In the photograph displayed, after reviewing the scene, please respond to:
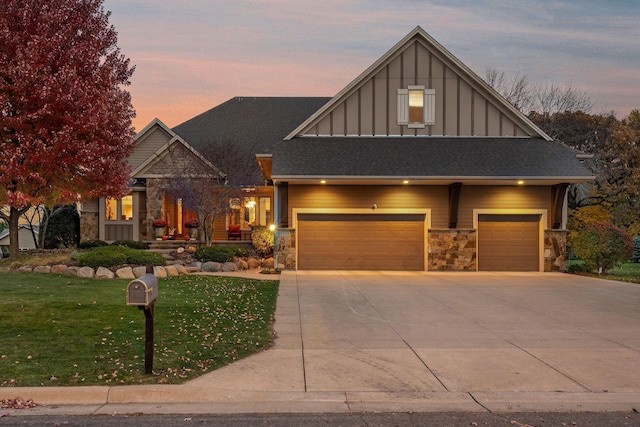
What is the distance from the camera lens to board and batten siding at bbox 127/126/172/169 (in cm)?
2802

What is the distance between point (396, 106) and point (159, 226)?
41.9 feet

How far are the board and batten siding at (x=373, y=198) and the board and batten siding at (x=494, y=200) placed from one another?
71cm

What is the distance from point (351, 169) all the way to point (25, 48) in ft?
35.6

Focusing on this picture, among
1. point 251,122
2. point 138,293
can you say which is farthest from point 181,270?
point 251,122

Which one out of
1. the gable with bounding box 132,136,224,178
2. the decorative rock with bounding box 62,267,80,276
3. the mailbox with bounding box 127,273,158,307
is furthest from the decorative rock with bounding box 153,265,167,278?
the mailbox with bounding box 127,273,158,307

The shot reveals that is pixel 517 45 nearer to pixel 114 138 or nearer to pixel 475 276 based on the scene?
pixel 475 276

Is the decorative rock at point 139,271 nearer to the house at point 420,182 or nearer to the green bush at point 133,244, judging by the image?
the house at point 420,182

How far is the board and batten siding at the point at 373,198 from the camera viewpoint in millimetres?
19922

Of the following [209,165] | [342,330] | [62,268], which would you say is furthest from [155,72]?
[342,330]

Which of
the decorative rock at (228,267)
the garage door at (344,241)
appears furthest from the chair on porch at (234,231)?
the garage door at (344,241)

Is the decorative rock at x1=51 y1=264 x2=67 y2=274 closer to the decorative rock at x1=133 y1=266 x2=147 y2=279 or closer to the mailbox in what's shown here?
the decorative rock at x1=133 y1=266 x2=147 y2=279

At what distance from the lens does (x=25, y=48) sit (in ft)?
49.5

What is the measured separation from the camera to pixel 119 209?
27156 mm

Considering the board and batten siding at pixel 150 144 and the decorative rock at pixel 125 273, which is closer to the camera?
the decorative rock at pixel 125 273
